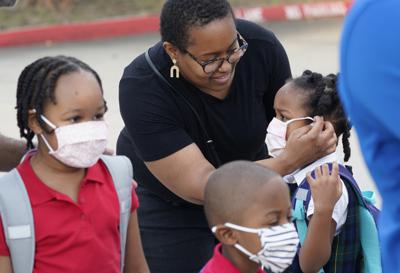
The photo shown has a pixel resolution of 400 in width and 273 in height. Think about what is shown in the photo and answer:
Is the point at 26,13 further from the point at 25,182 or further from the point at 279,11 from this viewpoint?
the point at 25,182

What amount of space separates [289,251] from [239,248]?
16 centimetres

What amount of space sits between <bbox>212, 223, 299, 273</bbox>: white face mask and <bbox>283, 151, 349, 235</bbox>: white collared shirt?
1.65ft

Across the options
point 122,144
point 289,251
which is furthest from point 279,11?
point 289,251

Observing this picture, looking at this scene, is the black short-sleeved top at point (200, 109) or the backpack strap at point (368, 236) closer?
the backpack strap at point (368, 236)

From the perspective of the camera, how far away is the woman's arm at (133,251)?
3084mm

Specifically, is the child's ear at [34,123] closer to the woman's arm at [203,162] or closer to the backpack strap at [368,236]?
the woman's arm at [203,162]

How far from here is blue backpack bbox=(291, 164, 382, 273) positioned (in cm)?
331

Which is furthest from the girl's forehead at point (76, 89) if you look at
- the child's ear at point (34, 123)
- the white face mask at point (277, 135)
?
the white face mask at point (277, 135)

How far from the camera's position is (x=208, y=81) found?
346 cm

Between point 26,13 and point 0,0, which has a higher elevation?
point 0,0

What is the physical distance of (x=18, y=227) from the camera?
8.93ft

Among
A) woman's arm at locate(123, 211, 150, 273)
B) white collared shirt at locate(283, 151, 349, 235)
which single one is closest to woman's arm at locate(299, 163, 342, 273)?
white collared shirt at locate(283, 151, 349, 235)

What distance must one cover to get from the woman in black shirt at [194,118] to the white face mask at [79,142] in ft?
1.96

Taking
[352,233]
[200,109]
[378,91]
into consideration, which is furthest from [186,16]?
[378,91]
